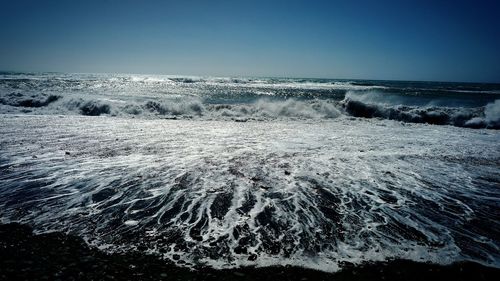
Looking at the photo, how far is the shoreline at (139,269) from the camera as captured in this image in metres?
3.46

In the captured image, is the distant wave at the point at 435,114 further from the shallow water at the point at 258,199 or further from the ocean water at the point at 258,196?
the shallow water at the point at 258,199

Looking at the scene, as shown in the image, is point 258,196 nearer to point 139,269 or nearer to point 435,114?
point 139,269

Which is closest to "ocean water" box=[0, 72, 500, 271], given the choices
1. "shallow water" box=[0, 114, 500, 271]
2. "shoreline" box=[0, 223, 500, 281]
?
"shallow water" box=[0, 114, 500, 271]

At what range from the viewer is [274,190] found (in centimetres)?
630

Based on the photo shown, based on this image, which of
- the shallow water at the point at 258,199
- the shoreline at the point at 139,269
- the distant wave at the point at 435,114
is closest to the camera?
the shoreline at the point at 139,269

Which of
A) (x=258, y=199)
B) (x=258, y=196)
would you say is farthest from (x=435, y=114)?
(x=258, y=199)

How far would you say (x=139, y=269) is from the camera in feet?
11.8

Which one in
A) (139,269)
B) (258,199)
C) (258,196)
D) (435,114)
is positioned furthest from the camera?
(435,114)

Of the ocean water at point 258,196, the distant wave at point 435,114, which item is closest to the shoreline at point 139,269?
the ocean water at point 258,196

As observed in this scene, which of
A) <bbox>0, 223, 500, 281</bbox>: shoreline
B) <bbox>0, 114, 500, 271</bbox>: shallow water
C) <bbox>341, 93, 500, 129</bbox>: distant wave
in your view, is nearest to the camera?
<bbox>0, 223, 500, 281</bbox>: shoreline

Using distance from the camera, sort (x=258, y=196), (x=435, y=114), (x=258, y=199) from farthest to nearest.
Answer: (x=435, y=114)
(x=258, y=196)
(x=258, y=199)

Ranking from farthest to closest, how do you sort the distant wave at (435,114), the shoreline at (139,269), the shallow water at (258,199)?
the distant wave at (435,114) → the shallow water at (258,199) → the shoreline at (139,269)

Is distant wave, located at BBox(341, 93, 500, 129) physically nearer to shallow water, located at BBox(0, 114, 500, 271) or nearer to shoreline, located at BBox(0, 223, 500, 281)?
shallow water, located at BBox(0, 114, 500, 271)

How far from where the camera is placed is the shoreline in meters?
3.46
